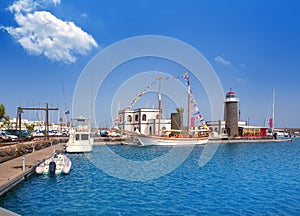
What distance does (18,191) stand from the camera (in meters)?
16.4

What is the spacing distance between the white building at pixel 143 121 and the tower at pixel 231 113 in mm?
25544

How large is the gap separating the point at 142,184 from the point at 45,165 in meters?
8.42

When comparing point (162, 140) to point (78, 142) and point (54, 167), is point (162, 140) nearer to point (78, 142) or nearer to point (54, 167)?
point (78, 142)

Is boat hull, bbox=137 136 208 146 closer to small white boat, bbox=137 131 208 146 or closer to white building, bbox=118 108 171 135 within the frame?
small white boat, bbox=137 131 208 146

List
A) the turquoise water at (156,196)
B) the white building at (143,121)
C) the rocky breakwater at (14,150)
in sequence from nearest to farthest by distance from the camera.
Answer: the turquoise water at (156,196)
the rocky breakwater at (14,150)
the white building at (143,121)

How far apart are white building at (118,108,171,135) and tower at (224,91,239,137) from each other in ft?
83.8

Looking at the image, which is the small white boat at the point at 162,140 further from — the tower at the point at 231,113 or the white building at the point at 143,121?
the tower at the point at 231,113

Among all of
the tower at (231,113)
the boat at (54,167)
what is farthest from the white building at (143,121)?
the boat at (54,167)

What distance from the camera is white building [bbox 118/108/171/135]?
265 feet

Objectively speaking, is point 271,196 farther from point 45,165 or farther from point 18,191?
point 45,165

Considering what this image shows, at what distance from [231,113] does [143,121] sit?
3281 centimetres

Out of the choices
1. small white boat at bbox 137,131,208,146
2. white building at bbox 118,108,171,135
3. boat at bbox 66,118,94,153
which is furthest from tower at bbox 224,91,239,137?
boat at bbox 66,118,94,153

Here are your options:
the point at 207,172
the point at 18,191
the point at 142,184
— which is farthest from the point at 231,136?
the point at 18,191

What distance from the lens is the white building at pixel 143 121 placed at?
80688 millimetres
